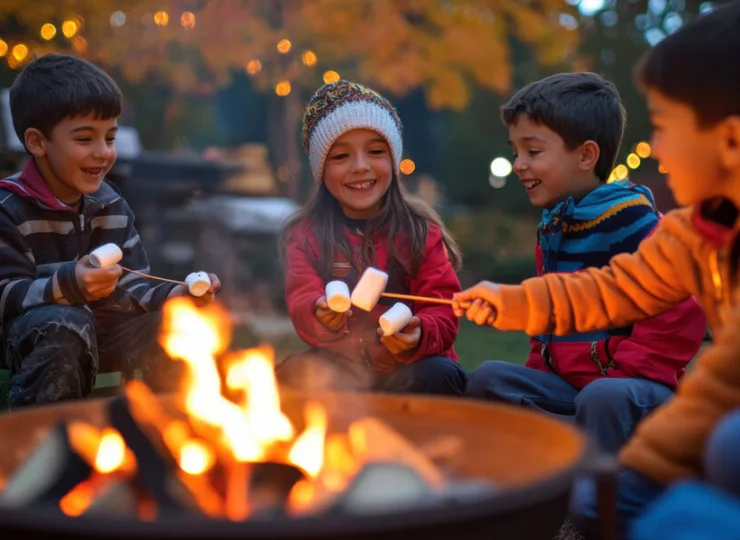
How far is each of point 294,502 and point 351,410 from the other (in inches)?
14.4

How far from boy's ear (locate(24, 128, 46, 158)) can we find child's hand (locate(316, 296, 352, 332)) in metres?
1.26

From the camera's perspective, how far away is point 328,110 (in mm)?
3516

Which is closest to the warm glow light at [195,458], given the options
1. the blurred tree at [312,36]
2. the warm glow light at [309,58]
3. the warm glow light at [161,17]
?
the blurred tree at [312,36]

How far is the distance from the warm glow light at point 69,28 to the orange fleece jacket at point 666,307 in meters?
7.33

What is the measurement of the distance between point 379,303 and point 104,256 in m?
1.10

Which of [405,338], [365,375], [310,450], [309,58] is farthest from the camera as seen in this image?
[309,58]

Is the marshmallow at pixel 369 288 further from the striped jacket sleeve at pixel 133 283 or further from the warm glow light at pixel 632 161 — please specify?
the warm glow light at pixel 632 161

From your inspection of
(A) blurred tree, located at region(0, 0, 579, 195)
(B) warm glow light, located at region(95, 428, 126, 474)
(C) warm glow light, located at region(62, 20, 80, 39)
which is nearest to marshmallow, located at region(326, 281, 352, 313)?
(B) warm glow light, located at region(95, 428, 126, 474)

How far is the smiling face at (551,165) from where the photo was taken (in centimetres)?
330

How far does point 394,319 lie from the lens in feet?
9.11

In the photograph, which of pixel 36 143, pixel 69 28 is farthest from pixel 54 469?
pixel 69 28

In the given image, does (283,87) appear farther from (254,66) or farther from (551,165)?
(551,165)

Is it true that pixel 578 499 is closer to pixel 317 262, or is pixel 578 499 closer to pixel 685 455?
pixel 685 455

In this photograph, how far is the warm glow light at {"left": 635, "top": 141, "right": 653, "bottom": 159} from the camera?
9672mm
